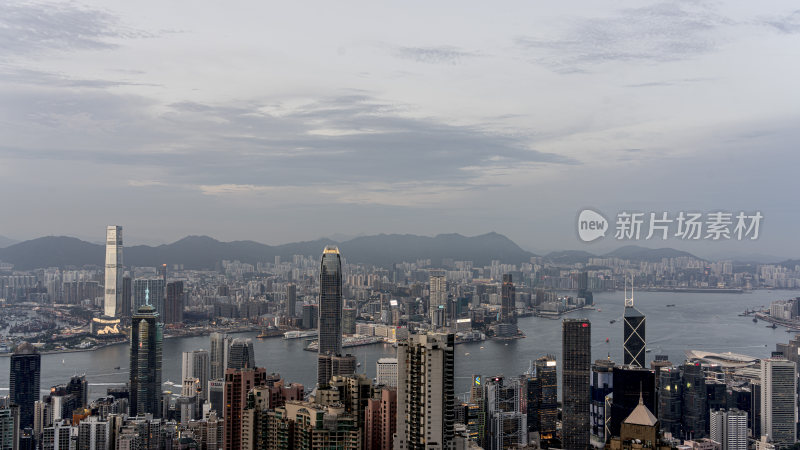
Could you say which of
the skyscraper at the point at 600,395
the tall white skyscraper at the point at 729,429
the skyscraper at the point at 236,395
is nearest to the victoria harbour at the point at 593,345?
the skyscraper at the point at 600,395

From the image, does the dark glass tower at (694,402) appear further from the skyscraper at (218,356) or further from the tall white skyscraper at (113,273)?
the tall white skyscraper at (113,273)

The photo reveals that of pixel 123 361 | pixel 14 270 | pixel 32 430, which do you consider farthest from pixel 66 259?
pixel 32 430

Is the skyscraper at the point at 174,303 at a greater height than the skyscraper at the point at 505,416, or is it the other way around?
the skyscraper at the point at 174,303

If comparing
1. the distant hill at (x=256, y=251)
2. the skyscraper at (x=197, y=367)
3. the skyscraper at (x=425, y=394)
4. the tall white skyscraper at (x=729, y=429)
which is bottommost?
the tall white skyscraper at (x=729, y=429)

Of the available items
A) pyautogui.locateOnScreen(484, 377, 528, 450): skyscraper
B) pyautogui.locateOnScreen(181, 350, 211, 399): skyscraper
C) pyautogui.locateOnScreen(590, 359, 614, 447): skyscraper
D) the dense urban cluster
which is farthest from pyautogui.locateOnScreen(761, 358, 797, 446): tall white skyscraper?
pyautogui.locateOnScreen(181, 350, 211, 399): skyscraper

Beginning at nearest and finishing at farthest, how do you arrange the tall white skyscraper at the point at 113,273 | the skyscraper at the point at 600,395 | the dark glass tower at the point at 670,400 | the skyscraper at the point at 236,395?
the skyscraper at the point at 236,395
the skyscraper at the point at 600,395
the dark glass tower at the point at 670,400
the tall white skyscraper at the point at 113,273

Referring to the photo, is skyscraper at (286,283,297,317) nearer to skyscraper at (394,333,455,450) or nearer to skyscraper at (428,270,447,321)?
skyscraper at (428,270,447,321)
